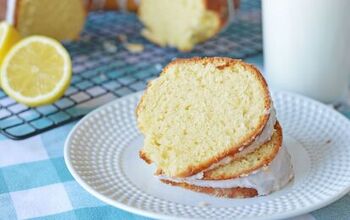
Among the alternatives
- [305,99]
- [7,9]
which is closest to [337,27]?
[305,99]

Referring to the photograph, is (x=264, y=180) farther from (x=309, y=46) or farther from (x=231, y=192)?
(x=309, y=46)

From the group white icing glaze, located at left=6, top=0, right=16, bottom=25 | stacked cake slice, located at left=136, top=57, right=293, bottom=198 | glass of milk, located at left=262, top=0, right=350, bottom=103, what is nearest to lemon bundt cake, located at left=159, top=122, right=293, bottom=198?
stacked cake slice, located at left=136, top=57, right=293, bottom=198

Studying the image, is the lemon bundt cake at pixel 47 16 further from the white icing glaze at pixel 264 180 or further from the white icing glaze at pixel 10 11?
the white icing glaze at pixel 264 180

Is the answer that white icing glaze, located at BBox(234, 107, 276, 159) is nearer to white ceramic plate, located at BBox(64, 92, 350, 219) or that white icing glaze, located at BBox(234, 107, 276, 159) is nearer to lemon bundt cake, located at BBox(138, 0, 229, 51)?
white ceramic plate, located at BBox(64, 92, 350, 219)

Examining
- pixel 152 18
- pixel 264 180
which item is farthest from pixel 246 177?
pixel 152 18

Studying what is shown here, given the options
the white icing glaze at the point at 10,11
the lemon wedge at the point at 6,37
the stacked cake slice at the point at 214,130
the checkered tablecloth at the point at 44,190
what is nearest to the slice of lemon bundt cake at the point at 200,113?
the stacked cake slice at the point at 214,130
